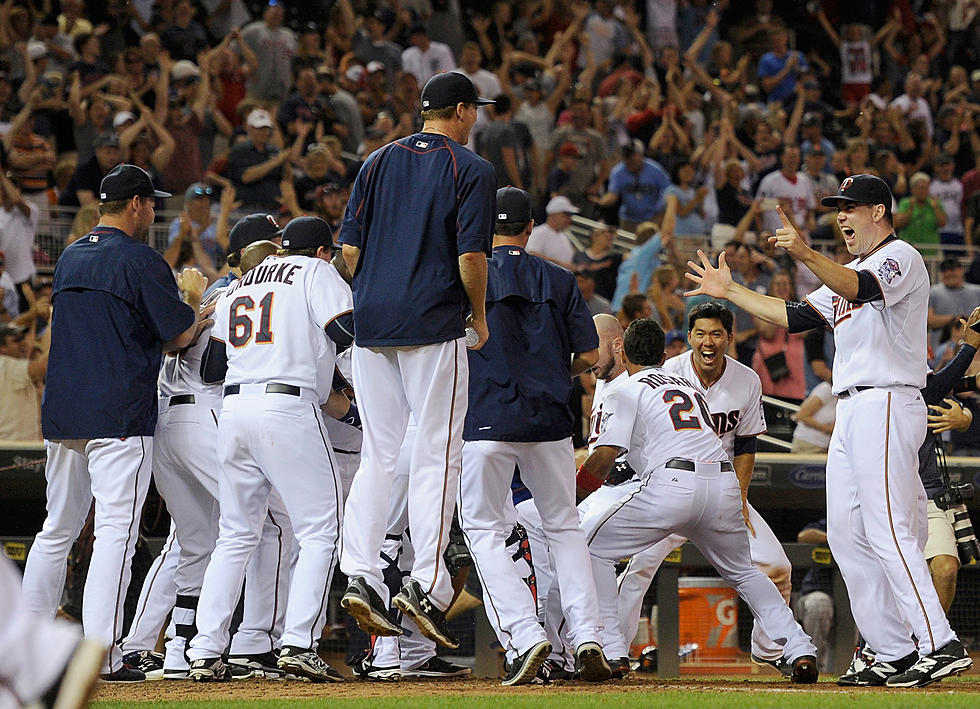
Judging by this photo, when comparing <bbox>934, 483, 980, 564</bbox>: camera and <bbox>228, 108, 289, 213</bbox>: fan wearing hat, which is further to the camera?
<bbox>228, 108, 289, 213</bbox>: fan wearing hat

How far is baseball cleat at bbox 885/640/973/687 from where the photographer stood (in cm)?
562

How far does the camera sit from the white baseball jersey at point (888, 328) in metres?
5.96

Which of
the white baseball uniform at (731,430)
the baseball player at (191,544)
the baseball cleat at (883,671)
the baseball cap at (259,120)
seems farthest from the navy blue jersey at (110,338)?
the baseball cap at (259,120)

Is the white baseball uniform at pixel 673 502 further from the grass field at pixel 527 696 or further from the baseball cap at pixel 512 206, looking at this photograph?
the baseball cap at pixel 512 206

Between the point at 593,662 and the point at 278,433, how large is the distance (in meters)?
1.80

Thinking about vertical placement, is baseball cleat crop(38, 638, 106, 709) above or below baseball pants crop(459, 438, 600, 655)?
above

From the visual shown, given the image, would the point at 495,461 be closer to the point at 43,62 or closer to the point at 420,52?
the point at 43,62

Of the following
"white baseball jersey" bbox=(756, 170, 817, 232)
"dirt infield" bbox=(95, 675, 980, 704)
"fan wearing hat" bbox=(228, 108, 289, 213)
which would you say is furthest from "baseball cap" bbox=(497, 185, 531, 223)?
"white baseball jersey" bbox=(756, 170, 817, 232)

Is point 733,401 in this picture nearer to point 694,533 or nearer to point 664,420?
point 664,420

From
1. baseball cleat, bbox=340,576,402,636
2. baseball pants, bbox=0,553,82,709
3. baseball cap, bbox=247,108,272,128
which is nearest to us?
baseball pants, bbox=0,553,82,709

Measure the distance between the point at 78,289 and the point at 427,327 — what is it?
209 cm

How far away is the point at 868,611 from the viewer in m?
6.09

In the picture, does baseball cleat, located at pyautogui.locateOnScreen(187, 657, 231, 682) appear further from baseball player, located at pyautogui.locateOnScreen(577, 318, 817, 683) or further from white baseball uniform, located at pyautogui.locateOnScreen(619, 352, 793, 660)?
white baseball uniform, located at pyautogui.locateOnScreen(619, 352, 793, 660)

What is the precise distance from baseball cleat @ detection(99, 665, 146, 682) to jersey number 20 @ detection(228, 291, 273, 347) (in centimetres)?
171
